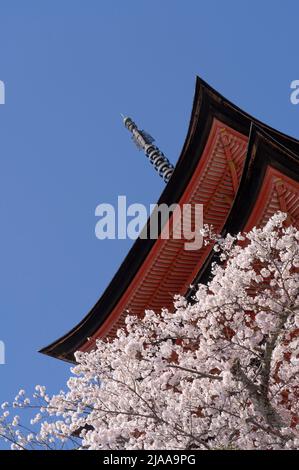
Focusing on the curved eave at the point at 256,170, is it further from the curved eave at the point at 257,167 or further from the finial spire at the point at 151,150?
the finial spire at the point at 151,150

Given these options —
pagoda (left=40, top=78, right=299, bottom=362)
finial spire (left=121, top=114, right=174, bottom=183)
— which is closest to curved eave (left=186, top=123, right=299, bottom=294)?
pagoda (left=40, top=78, right=299, bottom=362)

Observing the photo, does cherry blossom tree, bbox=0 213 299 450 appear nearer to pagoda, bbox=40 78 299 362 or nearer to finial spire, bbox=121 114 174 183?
pagoda, bbox=40 78 299 362

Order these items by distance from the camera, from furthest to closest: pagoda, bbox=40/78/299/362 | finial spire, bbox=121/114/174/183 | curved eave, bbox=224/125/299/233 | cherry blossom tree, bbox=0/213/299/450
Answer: finial spire, bbox=121/114/174/183 < pagoda, bbox=40/78/299/362 < curved eave, bbox=224/125/299/233 < cherry blossom tree, bbox=0/213/299/450

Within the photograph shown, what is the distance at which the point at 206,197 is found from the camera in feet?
48.3

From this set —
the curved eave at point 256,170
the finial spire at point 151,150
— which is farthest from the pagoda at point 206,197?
the finial spire at point 151,150

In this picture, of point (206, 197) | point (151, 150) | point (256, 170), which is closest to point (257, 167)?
point (256, 170)

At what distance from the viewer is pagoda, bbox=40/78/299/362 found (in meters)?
11.4

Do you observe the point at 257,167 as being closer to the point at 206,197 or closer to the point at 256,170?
the point at 256,170

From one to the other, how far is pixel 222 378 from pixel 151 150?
72.6ft

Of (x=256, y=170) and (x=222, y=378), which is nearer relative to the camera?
(x=222, y=378)

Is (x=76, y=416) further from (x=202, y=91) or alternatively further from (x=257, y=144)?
(x=202, y=91)

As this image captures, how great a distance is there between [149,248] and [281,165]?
191 inches

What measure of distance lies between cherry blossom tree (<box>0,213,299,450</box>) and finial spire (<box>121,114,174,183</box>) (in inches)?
582

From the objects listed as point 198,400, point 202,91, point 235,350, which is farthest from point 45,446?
point 202,91
